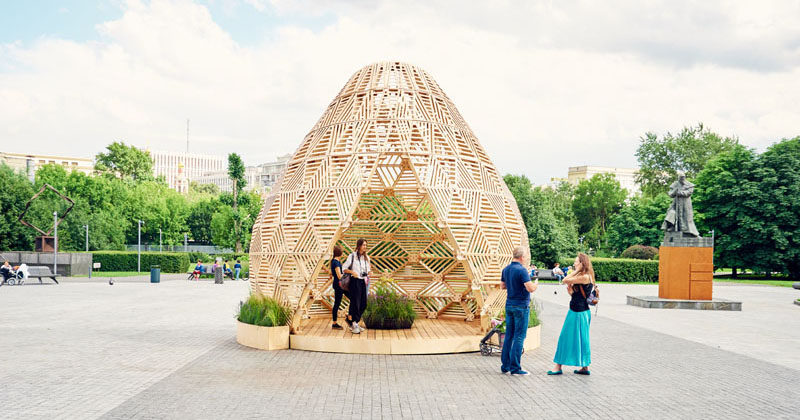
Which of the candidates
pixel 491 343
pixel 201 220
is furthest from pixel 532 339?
pixel 201 220

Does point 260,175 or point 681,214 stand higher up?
point 260,175

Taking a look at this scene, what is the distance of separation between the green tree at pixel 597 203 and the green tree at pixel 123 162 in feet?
185

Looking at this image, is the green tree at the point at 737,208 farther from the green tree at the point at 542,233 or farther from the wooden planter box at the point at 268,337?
the wooden planter box at the point at 268,337

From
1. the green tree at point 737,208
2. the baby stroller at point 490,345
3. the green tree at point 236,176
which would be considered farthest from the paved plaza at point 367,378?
the green tree at point 236,176

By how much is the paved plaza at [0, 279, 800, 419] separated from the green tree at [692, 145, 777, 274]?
106 ft

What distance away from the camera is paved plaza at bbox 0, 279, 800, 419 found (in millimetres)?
7082

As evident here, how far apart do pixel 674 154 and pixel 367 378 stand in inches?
2426

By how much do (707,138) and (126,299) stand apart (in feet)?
192

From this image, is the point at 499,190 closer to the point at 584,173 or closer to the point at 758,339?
the point at 758,339

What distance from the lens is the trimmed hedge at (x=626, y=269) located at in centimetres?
3944

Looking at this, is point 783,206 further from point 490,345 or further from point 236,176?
point 490,345

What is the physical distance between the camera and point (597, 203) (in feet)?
266

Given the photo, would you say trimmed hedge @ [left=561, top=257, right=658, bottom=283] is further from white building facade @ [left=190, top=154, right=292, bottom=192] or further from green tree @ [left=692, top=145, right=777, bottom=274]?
white building facade @ [left=190, top=154, right=292, bottom=192]

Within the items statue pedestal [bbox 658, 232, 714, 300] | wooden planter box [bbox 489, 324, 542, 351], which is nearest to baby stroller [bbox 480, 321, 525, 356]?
wooden planter box [bbox 489, 324, 542, 351]
